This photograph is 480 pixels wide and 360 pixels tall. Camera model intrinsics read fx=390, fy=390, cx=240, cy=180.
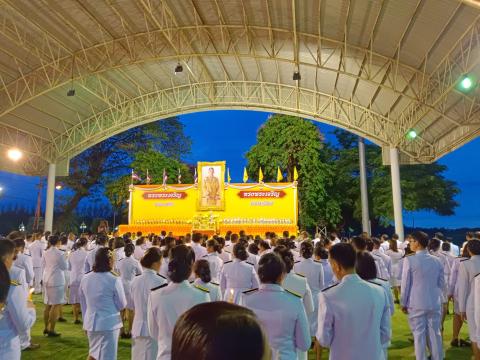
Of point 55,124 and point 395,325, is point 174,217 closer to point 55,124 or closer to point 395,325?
point 55,124

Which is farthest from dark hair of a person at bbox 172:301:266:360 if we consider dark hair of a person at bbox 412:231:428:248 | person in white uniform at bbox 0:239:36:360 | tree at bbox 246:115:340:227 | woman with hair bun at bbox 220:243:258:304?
tree at bbox 246:115:340:227

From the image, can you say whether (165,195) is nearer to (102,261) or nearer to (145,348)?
(102,261)

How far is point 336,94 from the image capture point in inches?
627

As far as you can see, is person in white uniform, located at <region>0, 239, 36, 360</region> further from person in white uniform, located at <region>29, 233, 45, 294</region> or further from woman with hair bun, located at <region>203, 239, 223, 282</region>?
person in white uniform, located at <region>29, 233, 45, 294</region>

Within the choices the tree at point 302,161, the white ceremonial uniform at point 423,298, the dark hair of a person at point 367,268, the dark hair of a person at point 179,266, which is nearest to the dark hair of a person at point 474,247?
the white ceremonial uniform at point 423,298

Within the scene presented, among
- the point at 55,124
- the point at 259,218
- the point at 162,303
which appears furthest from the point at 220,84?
the point at 162,303

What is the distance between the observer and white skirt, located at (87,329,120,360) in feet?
11.5

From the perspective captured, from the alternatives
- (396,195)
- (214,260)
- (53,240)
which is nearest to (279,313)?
(214,260)

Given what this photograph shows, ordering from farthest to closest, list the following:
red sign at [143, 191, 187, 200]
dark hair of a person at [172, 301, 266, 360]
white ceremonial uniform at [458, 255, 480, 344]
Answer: red sign at [143, 191, 187, 200] < white ceremonial uniform at [458, 255, 480, 344] < dark hair of a person at [172, 301, 266, 360]

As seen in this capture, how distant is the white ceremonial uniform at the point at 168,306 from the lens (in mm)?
2648

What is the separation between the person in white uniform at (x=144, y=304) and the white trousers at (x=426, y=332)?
2702 millimetres

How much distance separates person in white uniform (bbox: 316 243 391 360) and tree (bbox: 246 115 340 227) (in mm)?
18243

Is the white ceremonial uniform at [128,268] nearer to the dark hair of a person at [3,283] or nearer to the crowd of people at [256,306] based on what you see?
the crowd of people at [256,306]

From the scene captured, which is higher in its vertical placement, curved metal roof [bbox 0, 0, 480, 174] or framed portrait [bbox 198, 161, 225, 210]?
curved metal roof [bbox 0, 0, 480, 174]
